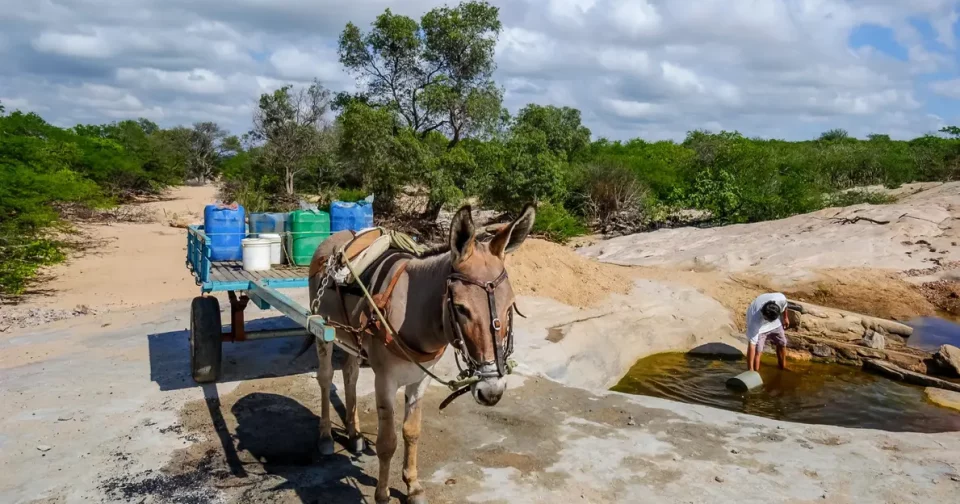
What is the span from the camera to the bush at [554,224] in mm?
21203

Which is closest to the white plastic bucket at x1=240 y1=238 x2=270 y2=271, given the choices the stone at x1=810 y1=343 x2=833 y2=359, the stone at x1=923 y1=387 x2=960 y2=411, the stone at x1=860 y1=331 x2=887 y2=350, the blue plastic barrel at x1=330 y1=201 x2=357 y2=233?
the blue plastic barrel at x1=330 y1=201 x2=357 y2=233

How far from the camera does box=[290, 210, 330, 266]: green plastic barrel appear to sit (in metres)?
6.84

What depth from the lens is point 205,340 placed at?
6.19m

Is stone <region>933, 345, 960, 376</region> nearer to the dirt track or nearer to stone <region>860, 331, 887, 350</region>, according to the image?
stone <region>860, 331, 887, 350</region>

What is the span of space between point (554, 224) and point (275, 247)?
15431mm

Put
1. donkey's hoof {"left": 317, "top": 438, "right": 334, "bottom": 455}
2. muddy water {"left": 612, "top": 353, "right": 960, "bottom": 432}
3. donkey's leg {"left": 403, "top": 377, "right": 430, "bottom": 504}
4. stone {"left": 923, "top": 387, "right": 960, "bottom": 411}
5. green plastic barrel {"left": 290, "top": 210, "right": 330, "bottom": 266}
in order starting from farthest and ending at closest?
stone {"left": 923, "top": 387, "right": 960, "bottom": 411}
muddy water {"left": 612, "top": 353, "right": 960, "bottom": 432}
green plastic barrel {"left": 290, "top": 210, "right": 330, "bottom": 266}
donkey's hoof {"left": 317, "top": 438, "right": 334, "bottom": 455}
donkey's leg {"left": 403, "top": 377, "right": 430, "bottom": 504}

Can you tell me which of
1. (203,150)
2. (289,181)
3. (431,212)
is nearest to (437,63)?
(431,212)

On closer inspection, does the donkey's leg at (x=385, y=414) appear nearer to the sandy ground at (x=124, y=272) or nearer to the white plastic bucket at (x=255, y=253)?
the white plastic bucket at (x=255, y=253)

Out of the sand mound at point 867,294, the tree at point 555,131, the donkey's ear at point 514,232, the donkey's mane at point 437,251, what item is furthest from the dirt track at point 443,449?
the tree at point 555,131

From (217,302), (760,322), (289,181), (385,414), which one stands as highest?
(289,181)

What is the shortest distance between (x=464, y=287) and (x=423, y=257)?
86 cm

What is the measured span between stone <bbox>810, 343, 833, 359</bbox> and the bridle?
889cm

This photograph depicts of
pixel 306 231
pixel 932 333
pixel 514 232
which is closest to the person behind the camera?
pixel 514 232

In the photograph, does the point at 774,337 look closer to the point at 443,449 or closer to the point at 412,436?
the point at 443,449
